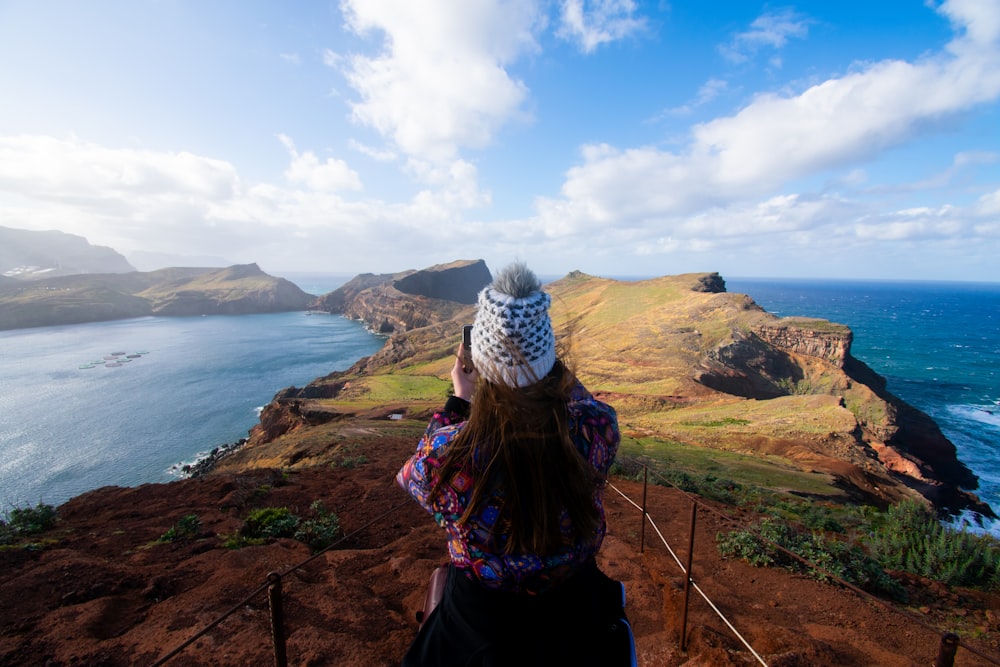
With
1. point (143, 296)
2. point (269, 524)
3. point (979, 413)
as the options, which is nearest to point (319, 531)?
point (269, 524)

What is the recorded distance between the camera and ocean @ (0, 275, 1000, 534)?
3116cm

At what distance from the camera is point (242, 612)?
451cm

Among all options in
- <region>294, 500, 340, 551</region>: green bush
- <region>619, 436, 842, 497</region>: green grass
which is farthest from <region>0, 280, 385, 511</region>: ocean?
<region>619, 436, 842, 497</region>: green grass

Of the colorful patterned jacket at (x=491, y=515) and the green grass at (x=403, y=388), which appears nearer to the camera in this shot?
the colorful patterned jacket at (x=491, y=515)

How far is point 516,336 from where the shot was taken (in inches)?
67.4

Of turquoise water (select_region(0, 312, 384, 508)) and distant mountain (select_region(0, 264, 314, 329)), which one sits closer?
turquoise water (select_region(0, 312, 384, 508))

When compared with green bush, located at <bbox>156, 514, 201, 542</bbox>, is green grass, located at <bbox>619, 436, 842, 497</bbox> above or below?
below

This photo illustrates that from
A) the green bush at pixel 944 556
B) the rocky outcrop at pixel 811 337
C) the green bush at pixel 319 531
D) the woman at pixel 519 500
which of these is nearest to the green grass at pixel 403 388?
the green bush at pixel 319 531

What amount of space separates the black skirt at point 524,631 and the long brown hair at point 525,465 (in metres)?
0.28

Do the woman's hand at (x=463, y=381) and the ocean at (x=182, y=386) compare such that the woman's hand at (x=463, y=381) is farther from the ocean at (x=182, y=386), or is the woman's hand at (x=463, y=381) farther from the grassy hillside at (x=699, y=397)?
Answer: the ocean at (x=182, y=386)

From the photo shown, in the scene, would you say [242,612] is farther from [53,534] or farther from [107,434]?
[107,434]

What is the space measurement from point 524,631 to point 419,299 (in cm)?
10774

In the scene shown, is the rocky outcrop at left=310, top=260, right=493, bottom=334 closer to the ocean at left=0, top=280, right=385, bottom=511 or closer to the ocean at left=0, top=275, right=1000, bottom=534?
the ocean at left=0, top=275, right=1000, bottom=534

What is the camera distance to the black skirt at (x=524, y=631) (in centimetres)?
164
